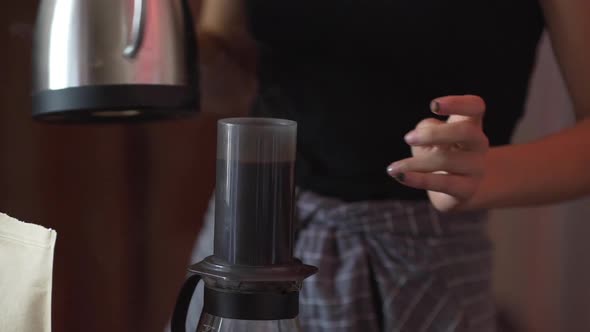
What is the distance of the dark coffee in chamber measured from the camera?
1.45ft

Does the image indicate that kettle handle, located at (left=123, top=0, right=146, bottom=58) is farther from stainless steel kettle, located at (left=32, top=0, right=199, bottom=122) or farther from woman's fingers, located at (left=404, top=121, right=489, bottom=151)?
woman's fingers, located at (left=404, top=121, right=489, bottom=151)

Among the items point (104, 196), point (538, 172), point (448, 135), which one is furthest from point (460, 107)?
point (104, 196)

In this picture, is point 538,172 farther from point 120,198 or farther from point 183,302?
point 120,198

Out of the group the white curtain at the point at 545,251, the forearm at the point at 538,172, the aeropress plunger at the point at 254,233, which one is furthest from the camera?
the white curtain at the point at 545,251

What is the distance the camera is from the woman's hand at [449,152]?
47 cm

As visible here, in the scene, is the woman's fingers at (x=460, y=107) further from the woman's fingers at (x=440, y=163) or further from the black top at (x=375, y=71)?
the black top at (x=375, y=71)

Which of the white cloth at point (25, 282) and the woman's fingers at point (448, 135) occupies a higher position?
the woman's fingers at point (448, 135)

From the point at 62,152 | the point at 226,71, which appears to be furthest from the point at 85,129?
the point at 226,71

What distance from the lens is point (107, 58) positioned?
518mm

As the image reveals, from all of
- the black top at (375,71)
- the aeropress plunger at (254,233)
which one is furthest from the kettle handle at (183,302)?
the black top at (375,71)

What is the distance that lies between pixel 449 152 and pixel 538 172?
0.34 feet

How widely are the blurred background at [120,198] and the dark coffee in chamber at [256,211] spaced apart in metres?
0.19

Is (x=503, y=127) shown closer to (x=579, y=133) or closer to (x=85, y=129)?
(x=579, y=133)

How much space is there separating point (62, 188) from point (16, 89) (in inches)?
3.9
